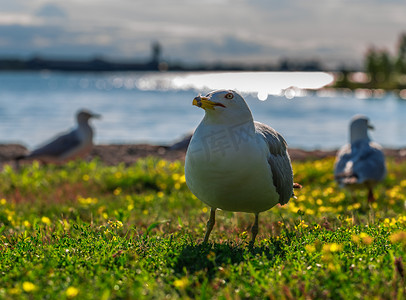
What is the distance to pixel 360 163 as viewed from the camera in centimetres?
802

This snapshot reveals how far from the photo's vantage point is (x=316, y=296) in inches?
121

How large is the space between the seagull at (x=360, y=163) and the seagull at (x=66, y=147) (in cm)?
584

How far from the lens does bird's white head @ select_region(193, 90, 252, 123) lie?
3762 mm

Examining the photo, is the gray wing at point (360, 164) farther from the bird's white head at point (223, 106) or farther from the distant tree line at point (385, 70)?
the distant tree line at point (385, 70)

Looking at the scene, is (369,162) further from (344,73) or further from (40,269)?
(344,73)

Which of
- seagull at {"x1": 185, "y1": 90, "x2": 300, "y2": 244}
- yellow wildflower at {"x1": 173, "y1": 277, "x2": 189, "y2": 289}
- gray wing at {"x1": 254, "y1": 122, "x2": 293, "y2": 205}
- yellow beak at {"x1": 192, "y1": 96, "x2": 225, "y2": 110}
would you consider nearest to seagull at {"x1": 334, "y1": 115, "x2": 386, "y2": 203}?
gray wing at {"x1": 254, "y1": 122, "x2": 293, "y2": 205}

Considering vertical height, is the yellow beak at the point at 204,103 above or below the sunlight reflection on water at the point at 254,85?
above

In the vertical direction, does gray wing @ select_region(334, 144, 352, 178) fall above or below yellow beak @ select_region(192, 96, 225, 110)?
below

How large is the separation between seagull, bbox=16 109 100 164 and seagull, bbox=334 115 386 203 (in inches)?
230

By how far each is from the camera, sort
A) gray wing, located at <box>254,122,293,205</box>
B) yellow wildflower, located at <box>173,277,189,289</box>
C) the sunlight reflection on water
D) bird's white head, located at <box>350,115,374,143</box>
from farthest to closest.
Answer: the sunlight reflection on water
bird's white head, located at <box>350,115,374,143</box>
gray wing, located at <box>254,122,293,205</box>
yellow wildflower, located at <box>173,277,189,289</box>

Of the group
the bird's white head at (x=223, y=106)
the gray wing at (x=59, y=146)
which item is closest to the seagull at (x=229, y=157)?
the bird's white head at (x=223, y=106)

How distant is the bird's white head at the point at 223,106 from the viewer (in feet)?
12.3

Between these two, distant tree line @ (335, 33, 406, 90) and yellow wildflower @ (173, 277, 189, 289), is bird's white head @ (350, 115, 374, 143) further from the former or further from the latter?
distant tree line @ (335, 33, 406, 90)

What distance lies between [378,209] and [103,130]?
18.2 metres
